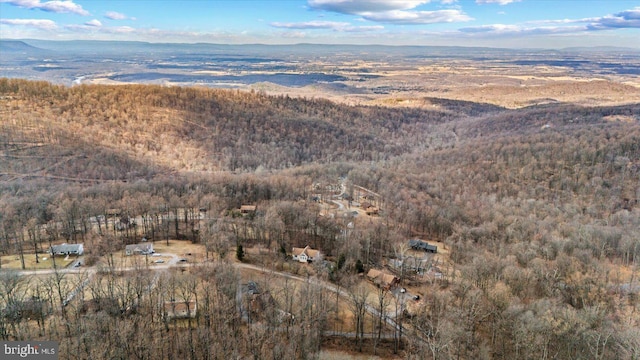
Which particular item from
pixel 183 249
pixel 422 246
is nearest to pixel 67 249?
pixel 183 249

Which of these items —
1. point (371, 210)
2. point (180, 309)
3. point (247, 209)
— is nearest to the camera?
point (180, 309)

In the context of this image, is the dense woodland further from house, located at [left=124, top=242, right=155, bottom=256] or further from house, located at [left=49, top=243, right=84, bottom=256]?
house, located at [left=124, top=242, right=155, bottom=256]

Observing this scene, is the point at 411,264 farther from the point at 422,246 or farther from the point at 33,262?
the point at 33,262

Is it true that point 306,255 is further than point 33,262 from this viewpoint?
Yes

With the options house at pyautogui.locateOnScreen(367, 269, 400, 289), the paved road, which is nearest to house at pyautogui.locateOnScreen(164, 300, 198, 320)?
the paved road

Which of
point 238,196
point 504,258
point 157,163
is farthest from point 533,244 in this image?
point 157,163
